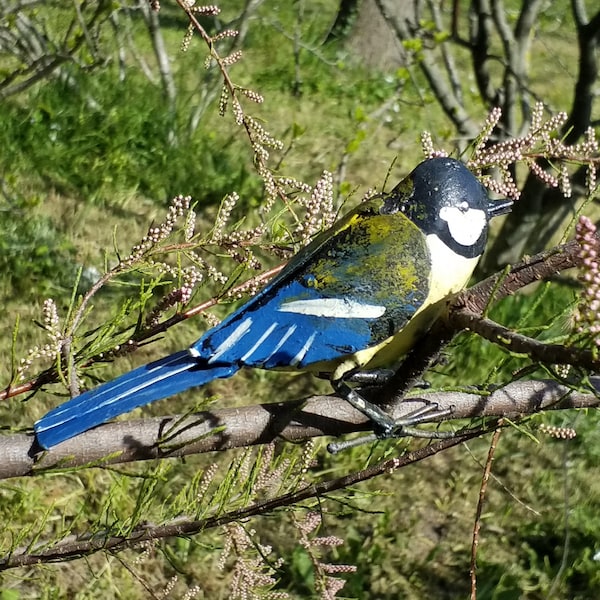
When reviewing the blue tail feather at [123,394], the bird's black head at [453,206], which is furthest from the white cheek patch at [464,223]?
the blue tail feather at [123,394]

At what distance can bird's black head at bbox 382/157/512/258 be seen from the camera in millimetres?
1036

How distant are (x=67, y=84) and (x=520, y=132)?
205cm

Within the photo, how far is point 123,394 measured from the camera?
0.86 metres

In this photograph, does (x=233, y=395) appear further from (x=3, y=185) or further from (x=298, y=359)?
(x=298, y=359)

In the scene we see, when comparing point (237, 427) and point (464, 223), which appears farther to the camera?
point (464, 223)

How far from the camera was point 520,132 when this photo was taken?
271cm

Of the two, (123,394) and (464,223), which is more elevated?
(464,223)

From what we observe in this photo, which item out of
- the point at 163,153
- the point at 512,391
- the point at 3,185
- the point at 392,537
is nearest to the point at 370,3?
the point at 163,153

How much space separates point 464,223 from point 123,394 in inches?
20.7

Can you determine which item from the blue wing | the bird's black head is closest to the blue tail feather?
the blue wing

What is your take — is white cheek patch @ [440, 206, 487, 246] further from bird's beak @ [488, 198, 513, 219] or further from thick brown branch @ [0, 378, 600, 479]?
thick brown branch @ [0, 378, 600, 479]

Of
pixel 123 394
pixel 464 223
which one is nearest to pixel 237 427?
pixel 123 394

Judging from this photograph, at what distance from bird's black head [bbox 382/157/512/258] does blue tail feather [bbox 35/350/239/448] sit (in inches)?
13.9

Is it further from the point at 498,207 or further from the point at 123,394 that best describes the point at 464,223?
the point at 123,394
